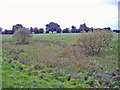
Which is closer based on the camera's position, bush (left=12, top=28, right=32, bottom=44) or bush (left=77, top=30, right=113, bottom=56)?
bush (left=77, top=30, right=113, bottom=56)

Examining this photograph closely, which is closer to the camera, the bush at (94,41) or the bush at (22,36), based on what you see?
the bush at (94,41)

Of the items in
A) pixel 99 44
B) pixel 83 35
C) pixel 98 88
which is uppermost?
pixel 83 35

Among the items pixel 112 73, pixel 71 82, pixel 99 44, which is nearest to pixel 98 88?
pixel 71 82

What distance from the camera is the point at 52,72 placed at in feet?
28.6

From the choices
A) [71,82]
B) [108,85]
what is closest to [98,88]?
[108,85]

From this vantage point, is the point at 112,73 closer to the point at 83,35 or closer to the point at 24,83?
the point at 24,83

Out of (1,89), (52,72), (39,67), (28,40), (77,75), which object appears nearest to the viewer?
(1,89)

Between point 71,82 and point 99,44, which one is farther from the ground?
point 99,44

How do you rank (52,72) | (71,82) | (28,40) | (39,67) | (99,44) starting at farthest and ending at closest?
1. (28,40)
2. (99,44)
3. (39,67)
4. (52,72)
5. (71,82)

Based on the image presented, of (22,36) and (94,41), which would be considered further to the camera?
(22,36)

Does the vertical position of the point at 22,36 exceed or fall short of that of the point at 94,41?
it exceeds it

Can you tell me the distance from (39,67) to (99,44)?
826 centimetres

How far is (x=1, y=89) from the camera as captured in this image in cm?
591

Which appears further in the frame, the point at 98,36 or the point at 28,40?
the point at 28,40
